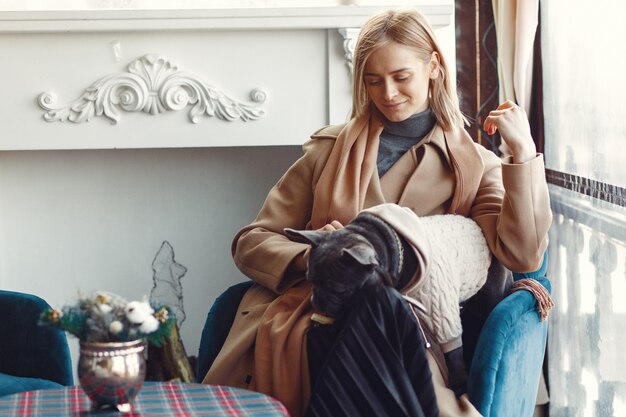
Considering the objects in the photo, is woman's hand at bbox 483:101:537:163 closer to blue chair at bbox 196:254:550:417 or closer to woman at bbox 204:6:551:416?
woman at bbox 204:6:551:416

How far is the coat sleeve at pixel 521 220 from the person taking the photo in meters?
2.08

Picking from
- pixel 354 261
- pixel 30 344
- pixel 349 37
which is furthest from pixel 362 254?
pixel 349 37

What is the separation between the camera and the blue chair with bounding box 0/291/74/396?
2.36 meters

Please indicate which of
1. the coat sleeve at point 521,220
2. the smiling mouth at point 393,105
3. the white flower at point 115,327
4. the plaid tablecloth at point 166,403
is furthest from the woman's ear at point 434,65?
the white flower at point 115,327

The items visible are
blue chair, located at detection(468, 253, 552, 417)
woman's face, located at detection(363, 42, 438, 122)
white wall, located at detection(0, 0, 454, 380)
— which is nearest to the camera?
blue chair, located at detection(468, 253, 552, 417)

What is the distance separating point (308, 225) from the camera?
2354mm

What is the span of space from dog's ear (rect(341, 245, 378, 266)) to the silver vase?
1.47 ft

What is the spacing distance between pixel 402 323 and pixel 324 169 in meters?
0.61

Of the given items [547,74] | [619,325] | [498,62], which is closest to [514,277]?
[619,325]

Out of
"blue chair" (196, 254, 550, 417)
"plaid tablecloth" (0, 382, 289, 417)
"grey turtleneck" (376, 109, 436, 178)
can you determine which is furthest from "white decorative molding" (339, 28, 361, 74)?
"plaid tablecloth" (0, 382, 289, 417)

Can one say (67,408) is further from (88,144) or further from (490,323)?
(88,144)

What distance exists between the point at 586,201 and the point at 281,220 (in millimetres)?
769

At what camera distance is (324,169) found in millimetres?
2336

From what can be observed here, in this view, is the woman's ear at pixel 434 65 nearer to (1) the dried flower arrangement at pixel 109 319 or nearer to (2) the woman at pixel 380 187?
(2) the woman at pixel 380 187
